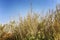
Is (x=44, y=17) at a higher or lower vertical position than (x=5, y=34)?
higher

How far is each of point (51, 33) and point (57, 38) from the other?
0.85ft

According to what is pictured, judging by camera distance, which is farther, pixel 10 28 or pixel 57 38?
pixel 10 28

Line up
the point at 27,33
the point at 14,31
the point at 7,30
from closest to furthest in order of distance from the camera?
1. the point at 27,33
2. the point at 14,31
3. the point at 7,30

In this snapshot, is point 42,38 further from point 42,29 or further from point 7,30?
point 7,30

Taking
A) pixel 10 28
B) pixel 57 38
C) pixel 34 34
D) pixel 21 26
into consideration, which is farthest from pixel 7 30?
pixel 57 38

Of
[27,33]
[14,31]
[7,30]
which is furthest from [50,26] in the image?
[7,30]

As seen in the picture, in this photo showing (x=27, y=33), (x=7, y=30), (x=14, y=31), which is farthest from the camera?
(x=7, y=30)

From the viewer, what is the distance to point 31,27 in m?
5.84

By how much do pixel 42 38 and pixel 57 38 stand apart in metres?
0.41

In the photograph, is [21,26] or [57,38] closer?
[57,38]

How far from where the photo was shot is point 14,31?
246 inches

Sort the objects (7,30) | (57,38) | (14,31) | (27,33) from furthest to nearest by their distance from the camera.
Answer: (7,30) → (14,31) → (27,33) → (57,38)

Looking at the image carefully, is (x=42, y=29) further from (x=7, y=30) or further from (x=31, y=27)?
(x=7, y=30)

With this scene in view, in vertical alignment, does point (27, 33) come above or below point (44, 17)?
below
